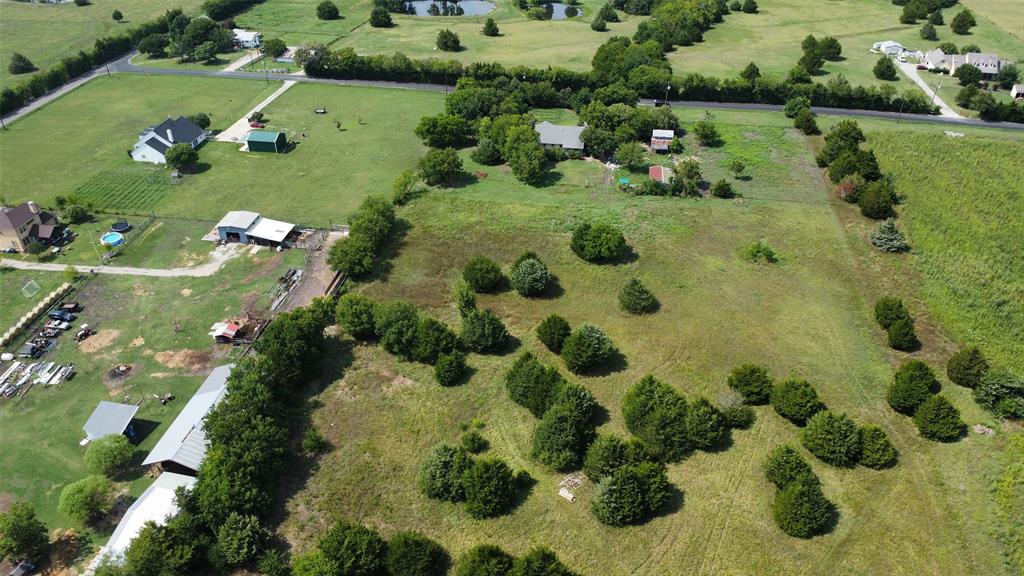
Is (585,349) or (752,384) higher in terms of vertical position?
(585,349)

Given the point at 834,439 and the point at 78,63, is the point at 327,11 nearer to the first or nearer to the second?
the point at 78,63

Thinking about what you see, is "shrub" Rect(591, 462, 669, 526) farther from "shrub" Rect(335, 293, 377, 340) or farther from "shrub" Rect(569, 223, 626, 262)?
"shrub" Rect(569, 223, 626, 262)

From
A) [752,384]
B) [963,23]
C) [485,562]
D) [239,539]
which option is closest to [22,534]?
[239,539]

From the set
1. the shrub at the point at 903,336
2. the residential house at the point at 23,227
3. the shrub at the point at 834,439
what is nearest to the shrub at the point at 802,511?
the shrub at the point at 834,439

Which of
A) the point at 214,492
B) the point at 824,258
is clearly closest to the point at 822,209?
the point at 824,258

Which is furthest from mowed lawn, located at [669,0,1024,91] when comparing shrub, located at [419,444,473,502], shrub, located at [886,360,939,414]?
shrub, located at [419,444,473,502]

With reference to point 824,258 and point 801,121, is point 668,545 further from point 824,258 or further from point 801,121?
point 801,121
